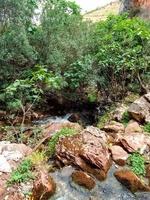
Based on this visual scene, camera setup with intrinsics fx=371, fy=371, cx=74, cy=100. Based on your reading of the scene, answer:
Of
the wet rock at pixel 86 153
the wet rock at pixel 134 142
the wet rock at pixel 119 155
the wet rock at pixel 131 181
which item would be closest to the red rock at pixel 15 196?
the wet rock at pixel 86 153

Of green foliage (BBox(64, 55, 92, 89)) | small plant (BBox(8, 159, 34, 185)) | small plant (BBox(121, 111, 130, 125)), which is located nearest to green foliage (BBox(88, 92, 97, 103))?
green foliage (BBox(64, 55, 92, 89))

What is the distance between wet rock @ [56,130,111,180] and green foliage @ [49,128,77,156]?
184 millimetres

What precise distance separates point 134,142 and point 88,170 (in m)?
1.44

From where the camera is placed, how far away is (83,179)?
24.1 ft

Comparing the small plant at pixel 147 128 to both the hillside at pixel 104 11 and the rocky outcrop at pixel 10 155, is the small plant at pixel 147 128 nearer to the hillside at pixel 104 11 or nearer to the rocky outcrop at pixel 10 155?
the rocky outcrop at pixel 10 155

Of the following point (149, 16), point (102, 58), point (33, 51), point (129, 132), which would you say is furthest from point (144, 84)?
point (149, 16)

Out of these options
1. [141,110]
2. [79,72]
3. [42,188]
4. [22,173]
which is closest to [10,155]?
[22,173]

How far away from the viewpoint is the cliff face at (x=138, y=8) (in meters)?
16.0

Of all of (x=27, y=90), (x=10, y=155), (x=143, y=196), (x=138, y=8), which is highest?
(x=138, y=8)

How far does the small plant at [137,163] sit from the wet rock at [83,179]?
0.99m

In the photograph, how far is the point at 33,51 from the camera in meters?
11.3

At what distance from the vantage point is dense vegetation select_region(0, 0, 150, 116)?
10773 millimetres

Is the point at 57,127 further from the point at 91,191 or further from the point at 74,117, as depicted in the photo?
the point at 74,117

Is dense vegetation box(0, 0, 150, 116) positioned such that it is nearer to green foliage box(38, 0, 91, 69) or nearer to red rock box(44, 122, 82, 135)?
green foliage box(38, 0, 91, 69)
